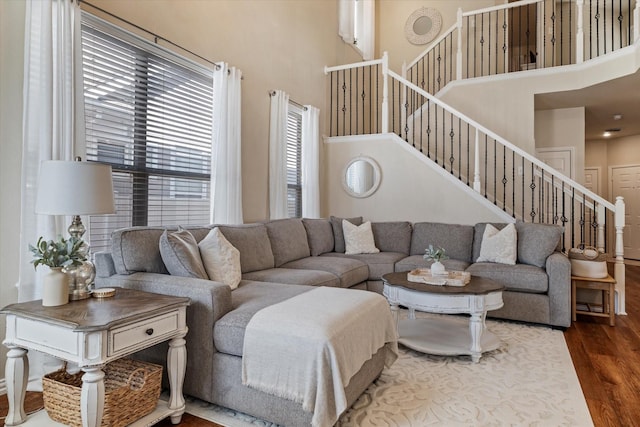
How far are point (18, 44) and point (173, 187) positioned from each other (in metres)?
1.43

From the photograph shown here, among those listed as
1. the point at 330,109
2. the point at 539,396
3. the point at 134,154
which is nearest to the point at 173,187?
the point at 134,154

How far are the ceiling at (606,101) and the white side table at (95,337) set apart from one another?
5.63 metres

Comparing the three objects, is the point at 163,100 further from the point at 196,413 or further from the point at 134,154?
the point at 196,413

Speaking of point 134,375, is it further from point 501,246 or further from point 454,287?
point 501,246

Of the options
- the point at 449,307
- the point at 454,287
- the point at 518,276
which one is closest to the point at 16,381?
the point at 449,307

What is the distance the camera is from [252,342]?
1855 mm

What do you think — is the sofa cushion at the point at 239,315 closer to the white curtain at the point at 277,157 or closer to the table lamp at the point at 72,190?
the table lamp at the point at 72,190

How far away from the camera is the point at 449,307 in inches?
105

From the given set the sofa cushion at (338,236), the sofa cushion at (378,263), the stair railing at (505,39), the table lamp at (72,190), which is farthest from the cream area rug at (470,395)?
the stair railing at (505,39)

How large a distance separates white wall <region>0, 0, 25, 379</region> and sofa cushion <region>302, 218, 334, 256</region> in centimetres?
279

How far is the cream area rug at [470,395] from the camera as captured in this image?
6.48ft

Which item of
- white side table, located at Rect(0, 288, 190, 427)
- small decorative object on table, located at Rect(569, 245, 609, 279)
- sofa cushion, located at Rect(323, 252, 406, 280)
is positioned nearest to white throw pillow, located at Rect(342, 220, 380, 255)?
sofa cushion, located at Rect(323, 252, 406, 280)

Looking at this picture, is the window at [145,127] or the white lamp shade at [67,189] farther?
the window at [145,127]

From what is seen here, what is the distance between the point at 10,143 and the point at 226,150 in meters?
1.72
